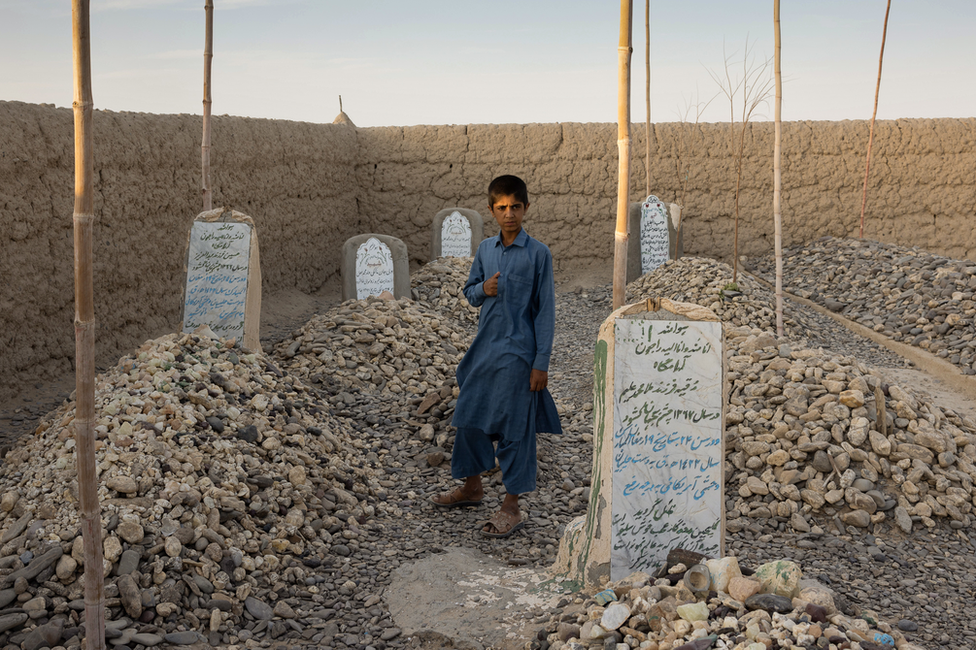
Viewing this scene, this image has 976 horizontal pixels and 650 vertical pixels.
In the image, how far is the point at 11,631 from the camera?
2.67m

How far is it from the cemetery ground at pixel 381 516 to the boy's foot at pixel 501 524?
0.22 ft

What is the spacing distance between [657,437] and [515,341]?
3.24ft

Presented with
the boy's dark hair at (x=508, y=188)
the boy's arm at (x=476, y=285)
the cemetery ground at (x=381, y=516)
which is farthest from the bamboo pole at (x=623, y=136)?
the cemetery ground at (x=381, y=516)

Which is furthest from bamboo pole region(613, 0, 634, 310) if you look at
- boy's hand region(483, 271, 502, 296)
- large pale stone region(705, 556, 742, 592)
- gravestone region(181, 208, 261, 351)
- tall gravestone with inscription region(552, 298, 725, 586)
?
gravestone region(181, 208, 261, 351)

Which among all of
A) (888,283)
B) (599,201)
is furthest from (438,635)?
(599,201)

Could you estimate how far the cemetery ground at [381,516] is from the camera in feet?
9.39

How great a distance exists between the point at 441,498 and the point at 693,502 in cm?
162

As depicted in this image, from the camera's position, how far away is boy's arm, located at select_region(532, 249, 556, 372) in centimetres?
351

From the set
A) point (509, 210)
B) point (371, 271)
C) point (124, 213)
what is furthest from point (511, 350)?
point (124, 213)

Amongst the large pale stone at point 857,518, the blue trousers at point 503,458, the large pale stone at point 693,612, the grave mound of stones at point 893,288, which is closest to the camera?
the large pale stone at point 693,612

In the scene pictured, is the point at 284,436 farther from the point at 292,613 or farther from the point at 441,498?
the point at 292,613

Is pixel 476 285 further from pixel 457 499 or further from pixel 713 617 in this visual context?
pixel 713 617

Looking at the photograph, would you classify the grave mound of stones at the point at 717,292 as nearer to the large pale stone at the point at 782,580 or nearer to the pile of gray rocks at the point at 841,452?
the pile of gray rocks at the point at 841,452

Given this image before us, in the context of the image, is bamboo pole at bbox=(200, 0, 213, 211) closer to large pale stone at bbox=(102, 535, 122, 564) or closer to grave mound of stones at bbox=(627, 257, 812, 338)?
large pale stone at bbox=(102, 535, 122, 564)
